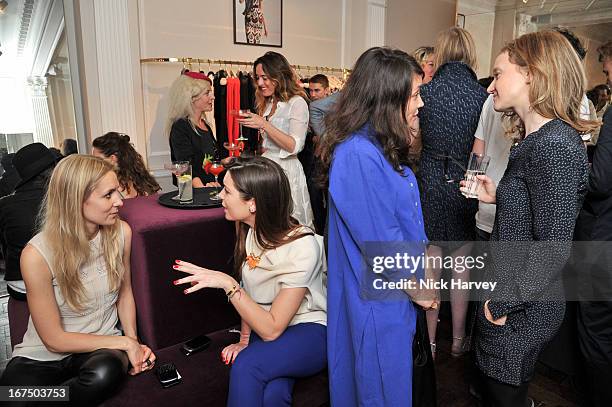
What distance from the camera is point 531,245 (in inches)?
54.6

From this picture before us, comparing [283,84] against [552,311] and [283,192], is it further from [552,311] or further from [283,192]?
[552,311]

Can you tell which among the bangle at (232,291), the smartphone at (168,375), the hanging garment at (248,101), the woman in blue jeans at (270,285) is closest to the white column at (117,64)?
the hanging garment at (248,101)

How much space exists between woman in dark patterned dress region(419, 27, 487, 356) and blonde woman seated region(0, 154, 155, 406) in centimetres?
150

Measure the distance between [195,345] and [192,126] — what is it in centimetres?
180

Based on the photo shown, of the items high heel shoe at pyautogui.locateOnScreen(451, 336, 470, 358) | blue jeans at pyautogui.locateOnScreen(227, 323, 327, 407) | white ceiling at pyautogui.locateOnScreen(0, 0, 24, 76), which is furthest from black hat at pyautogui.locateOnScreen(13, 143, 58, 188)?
Answer: high heel shoe at pyautogui.locateOnScreen(451, 336, 470, 358)

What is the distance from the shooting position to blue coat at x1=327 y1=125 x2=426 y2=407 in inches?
54.7

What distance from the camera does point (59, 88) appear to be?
3.84 metres

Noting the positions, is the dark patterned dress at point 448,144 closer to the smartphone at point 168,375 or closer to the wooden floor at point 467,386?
the wooden floor at point 467,386

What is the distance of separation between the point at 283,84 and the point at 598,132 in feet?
6.47

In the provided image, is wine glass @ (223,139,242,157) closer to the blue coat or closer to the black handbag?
the blue coat

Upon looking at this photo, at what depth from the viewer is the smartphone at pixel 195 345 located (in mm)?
1905

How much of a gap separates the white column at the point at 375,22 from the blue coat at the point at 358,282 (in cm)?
462

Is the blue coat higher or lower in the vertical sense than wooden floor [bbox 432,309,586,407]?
higher

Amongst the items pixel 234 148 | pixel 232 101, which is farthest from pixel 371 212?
pixel 232 101
